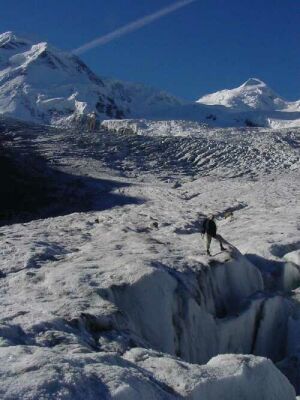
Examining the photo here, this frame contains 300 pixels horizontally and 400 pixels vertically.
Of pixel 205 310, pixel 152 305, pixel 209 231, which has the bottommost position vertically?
pixel 205 310

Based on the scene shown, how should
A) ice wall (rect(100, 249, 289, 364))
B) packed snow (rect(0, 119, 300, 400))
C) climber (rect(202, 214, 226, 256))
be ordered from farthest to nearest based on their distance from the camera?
climber (rect(202, 214, 226, 256)) < ice wall (rect(100, 249, 289, 364)) < packed snow (rect(0, 119, 300, 400))

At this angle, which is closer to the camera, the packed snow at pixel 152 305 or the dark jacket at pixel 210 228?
the packed snow at pixel 152 305

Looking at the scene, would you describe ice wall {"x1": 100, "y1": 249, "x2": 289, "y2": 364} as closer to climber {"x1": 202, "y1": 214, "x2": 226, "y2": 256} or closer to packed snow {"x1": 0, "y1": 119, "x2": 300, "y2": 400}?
packed snow {"x1": 0, "y1": 119, "x2": 300, "y2": 400}

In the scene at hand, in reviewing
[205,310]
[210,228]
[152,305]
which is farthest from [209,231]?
[152,305]

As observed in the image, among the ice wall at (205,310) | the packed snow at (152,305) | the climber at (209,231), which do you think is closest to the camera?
the packed snow at (152,305)

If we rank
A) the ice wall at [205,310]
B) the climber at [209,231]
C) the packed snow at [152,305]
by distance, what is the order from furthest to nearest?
the climber at [209,231] → the ice wall at [205,310] → the packed snow at [152,305]

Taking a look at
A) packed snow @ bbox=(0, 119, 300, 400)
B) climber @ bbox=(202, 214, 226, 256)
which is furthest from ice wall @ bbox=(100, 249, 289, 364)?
climber @ bbox=(202, 214, 226, 256)

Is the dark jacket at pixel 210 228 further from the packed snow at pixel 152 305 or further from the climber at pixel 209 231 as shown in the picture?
the packed snow at pixel 152 305

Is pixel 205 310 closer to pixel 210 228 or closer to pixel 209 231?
pixel 209 231

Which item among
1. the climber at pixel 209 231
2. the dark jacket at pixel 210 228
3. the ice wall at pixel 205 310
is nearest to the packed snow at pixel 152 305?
the ice wall at pixel 205 310

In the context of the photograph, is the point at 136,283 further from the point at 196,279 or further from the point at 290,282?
the point at 290,282

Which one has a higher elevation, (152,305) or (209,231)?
(209,231)

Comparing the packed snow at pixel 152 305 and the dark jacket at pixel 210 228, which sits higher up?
the dark jacket at pixel 210 228

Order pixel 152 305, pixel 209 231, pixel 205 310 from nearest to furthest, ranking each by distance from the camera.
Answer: pixel 152 305 < pixel 205 310 < pixel 209 231
